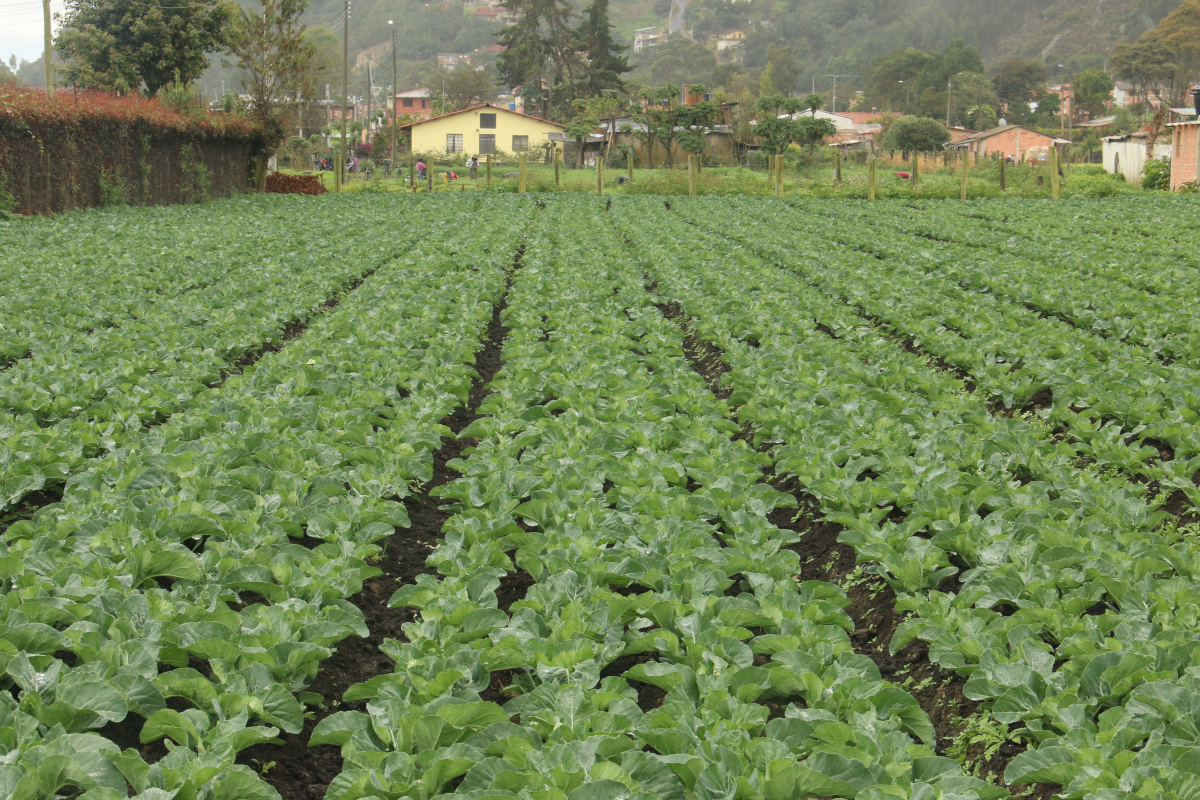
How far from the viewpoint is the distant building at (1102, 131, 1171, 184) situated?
46.2 meters

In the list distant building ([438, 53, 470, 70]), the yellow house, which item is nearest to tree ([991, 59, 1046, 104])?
the yellow house

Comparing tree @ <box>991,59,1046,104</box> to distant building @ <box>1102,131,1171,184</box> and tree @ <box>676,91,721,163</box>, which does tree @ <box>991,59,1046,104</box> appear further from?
tree @ <box>676,91,721,163</box>

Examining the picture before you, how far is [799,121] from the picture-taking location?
54812mm

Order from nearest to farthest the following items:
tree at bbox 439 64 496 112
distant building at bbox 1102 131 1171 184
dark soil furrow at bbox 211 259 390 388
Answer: dark soil furrow at bbox 211 259 390 388 → distant building at bbox 1102 131 1171 184 → tree at bbox 439 64 496 112

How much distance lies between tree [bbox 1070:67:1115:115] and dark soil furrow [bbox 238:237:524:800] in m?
112

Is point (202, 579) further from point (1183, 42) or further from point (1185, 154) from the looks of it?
point (1183, 42)

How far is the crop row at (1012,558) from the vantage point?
297 cm

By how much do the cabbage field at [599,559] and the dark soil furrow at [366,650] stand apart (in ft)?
0.06

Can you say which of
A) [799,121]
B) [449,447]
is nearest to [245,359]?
[449,447]

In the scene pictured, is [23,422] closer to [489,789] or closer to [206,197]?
[489,789]

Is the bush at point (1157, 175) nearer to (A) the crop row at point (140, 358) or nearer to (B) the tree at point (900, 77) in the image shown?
(A) the crop row at point (140, 358)

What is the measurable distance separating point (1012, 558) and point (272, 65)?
A: 36.9m

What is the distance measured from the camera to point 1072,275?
1256 centimetres

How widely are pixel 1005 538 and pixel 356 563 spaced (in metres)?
2.81
